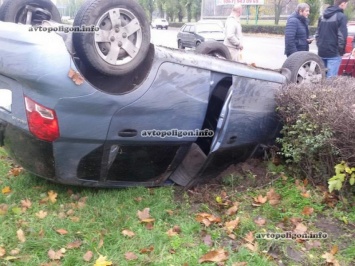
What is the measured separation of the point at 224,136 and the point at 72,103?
4.43 ft

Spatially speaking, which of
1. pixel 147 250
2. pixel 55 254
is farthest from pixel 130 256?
pixel 55 254

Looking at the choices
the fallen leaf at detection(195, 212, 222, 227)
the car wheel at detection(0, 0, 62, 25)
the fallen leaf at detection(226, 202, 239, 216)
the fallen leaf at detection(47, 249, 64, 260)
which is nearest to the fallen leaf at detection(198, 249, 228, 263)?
the fallen leaf at detection(195, 212, 222, 227)

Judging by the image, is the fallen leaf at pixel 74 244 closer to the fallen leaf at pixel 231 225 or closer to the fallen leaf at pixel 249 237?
the fallen leaf at pixel 231 225

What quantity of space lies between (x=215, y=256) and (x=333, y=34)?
535 cm

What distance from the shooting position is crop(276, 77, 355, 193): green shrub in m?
3.40

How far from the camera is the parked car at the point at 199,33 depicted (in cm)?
2215

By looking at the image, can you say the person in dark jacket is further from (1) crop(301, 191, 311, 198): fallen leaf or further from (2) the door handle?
(2) the door handle

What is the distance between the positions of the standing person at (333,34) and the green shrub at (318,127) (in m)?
3.14

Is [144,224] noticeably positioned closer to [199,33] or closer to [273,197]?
[273,197]

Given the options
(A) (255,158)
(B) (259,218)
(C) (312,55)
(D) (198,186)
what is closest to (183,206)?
(D) (198,186)

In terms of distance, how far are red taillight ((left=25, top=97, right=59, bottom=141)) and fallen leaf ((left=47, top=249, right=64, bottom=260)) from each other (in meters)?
0.79

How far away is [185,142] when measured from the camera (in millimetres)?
3602

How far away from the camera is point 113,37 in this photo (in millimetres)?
3115

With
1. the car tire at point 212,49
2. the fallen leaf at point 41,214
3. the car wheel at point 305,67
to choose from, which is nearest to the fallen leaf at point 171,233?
the fallen leaf at point 41,214
